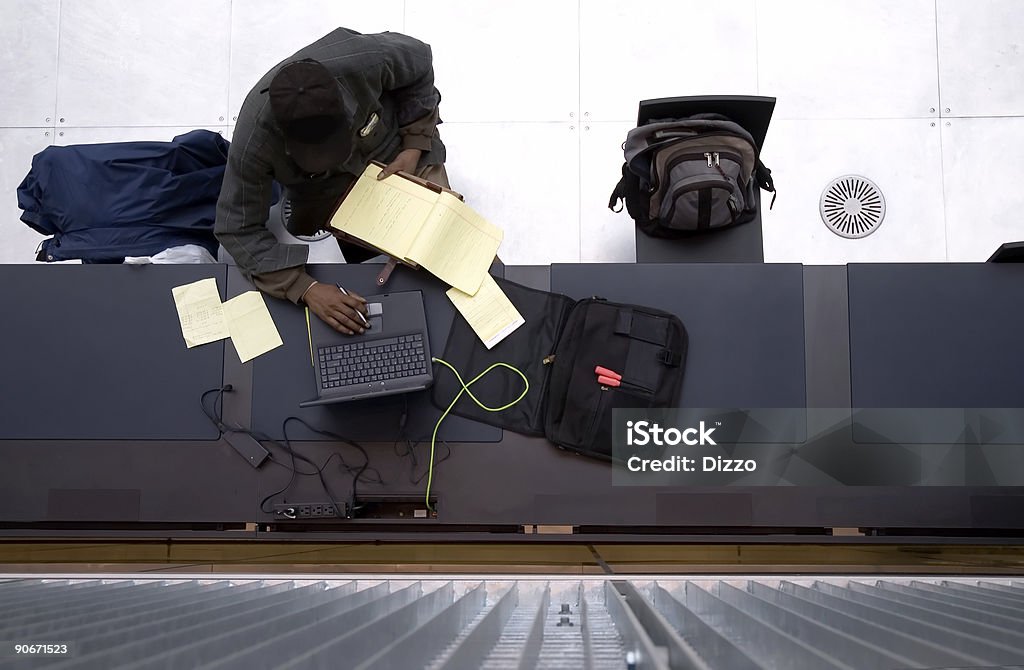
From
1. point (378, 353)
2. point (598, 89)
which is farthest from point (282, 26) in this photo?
point (378, 353)

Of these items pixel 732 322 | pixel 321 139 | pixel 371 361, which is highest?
pixel 321 139

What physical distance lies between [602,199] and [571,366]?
36.6 inches

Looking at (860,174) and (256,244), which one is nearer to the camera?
(256,244)

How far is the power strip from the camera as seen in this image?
66.1 inches

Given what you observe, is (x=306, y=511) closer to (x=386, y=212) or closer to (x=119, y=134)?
(x=386, y=212)

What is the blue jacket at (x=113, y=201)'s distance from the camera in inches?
75.0

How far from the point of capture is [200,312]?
176cm

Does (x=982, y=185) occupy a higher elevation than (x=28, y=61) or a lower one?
lower

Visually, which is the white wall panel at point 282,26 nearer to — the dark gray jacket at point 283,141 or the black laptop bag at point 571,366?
the dark gray jacket at point 283,141

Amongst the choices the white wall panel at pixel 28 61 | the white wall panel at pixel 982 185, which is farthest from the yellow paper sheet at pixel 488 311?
the white wall panel at pixel 28 61

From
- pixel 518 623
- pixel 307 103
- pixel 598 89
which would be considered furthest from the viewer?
pixel 598 89

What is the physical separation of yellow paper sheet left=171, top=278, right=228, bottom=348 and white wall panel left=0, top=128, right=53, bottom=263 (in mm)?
1172

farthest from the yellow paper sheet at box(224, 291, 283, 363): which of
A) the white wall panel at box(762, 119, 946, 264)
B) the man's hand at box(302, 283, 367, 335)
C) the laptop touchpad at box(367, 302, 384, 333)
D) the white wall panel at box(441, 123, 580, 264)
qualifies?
the white wall panel at box(762, 119, 946, 264)

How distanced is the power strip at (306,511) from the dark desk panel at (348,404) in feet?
0.54
